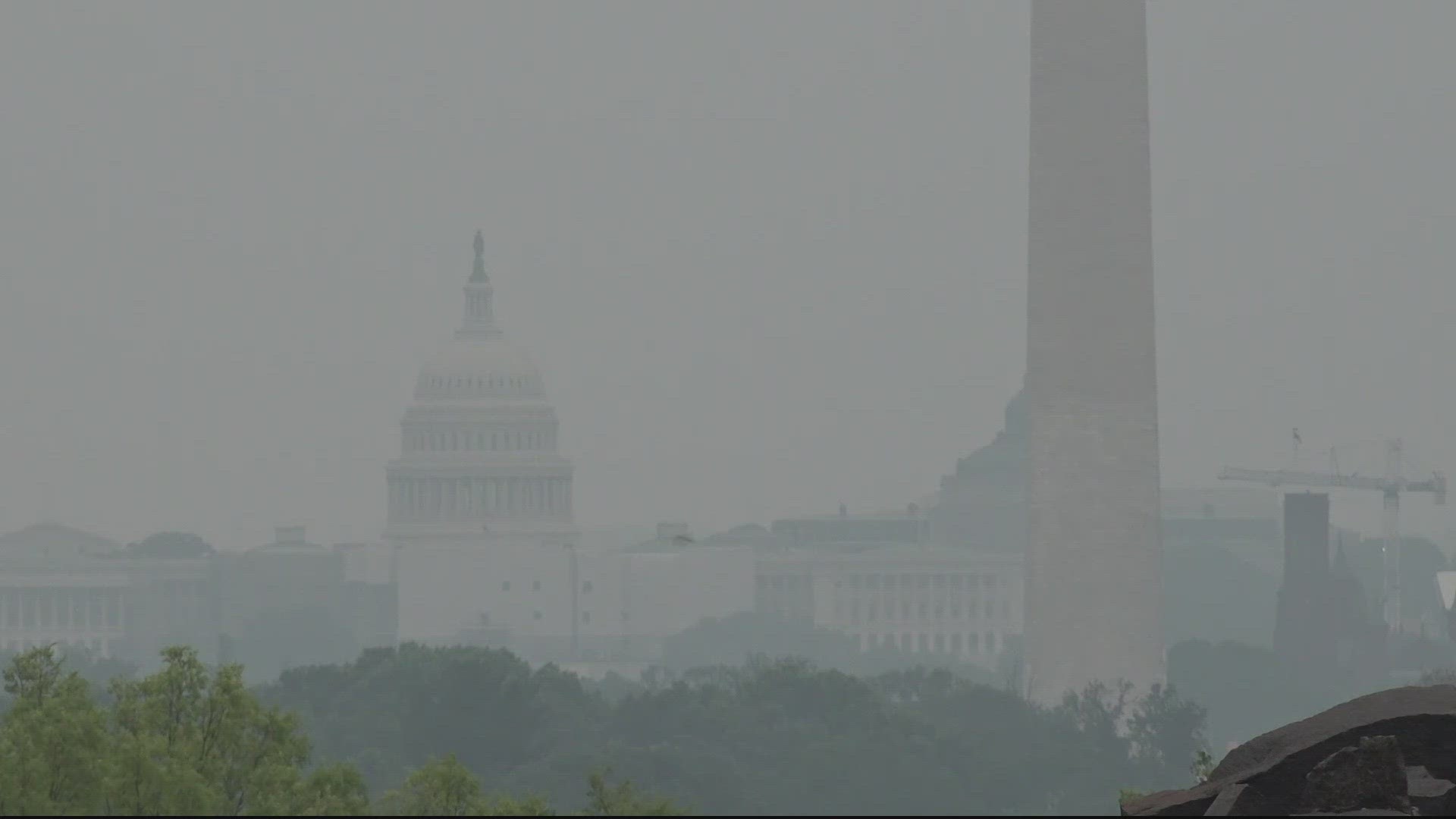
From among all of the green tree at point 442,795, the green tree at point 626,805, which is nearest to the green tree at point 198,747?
the green tree at point 442,795

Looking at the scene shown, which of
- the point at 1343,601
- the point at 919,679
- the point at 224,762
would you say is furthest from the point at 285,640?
the point at 224,762

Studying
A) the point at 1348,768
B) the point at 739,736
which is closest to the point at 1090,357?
the point at 739,736

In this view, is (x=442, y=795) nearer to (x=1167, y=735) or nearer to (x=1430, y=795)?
(x=1430, y=795)

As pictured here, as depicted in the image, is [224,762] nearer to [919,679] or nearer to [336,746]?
[336,746]

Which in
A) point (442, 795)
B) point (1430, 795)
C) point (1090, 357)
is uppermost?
point (1090, 357)

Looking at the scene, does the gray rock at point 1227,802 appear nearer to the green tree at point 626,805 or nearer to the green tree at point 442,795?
the green tree at point 626,805

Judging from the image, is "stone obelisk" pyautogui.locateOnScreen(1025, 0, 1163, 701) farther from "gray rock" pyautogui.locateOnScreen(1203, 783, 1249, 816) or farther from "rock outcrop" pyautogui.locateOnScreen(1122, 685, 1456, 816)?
"gray rock" pyautogui.locateOnScreen(1203, 783, 1249, 816)

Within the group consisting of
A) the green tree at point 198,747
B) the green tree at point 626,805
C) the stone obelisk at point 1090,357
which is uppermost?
the stone obelisk at point 1090,357
